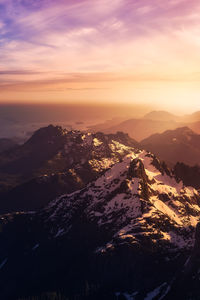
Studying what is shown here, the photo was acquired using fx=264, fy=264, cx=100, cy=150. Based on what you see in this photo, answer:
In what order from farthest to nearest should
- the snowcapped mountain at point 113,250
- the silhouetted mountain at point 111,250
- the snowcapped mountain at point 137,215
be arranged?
the snowcapped mountain at point 137,215 < the silhouetted mountain at point 111,250 < the snowcapped mountain at point 113,250

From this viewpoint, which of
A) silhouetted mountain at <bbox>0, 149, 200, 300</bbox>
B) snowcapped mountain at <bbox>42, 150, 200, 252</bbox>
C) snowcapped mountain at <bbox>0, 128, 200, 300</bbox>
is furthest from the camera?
snowcapped mountain at <bbox>42, 150, 200, 252</bbox>

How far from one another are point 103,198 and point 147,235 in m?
49.5

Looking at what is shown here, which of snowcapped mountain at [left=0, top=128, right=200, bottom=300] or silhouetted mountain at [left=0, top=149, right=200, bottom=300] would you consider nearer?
snowcapped mountain at [left=0, top=128, right=200, bottom=300]

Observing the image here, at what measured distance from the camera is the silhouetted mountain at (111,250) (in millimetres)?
136625

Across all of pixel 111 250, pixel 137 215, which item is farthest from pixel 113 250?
pixel 137 215

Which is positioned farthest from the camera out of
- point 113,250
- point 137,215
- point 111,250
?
point 137,215

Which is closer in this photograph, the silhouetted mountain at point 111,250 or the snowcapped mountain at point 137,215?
the silhouetted mountain at point 111,250

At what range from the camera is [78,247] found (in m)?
172

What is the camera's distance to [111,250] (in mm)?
147500

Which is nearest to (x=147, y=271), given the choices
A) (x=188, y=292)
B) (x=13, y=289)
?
(x=188, y=292)

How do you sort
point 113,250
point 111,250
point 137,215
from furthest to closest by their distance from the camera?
point 137,215, point 111,250, point 113,250

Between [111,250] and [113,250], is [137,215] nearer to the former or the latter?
[113,250]

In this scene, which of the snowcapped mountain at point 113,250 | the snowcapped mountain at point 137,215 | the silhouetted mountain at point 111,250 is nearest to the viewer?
the snowcapped mountain at point 113,250

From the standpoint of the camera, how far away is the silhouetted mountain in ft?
448
